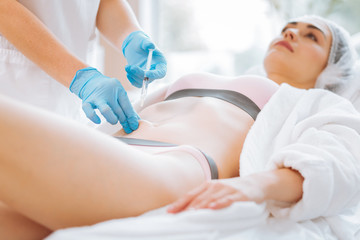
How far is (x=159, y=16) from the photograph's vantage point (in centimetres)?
312

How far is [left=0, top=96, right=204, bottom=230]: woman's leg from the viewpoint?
28.7 inches

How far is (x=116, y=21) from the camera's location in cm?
162

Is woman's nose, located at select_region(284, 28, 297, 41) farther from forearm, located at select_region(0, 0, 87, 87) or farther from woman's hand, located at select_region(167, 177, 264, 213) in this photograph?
woman's hand, located at select_region(167, 177, 264, 213)

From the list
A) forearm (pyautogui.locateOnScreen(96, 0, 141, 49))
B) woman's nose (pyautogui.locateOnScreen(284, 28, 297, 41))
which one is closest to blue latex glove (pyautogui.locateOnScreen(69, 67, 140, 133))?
forearm (pyautogui.locateOnScreen(96, 0, 141, 49))

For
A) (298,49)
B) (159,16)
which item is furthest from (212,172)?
(159,16)

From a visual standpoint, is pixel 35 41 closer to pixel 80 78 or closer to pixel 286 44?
pixel 80 78

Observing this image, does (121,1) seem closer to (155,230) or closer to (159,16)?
(155,230)

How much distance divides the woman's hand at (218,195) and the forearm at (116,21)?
2.92 feet

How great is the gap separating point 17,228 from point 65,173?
0.26 meters

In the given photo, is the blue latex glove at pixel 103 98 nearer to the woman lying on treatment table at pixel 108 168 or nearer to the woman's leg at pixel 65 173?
the woman lying on treatment table at pixel 108 168

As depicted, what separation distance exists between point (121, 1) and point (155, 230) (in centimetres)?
120

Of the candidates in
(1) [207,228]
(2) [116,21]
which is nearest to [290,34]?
(2) [116,21]

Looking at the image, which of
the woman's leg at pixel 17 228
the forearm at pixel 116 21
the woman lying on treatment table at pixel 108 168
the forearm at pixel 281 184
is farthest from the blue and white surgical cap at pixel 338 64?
the woman's leg at pixel 17 228

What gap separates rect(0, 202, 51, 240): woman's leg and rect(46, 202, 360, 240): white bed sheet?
0.70 ft
